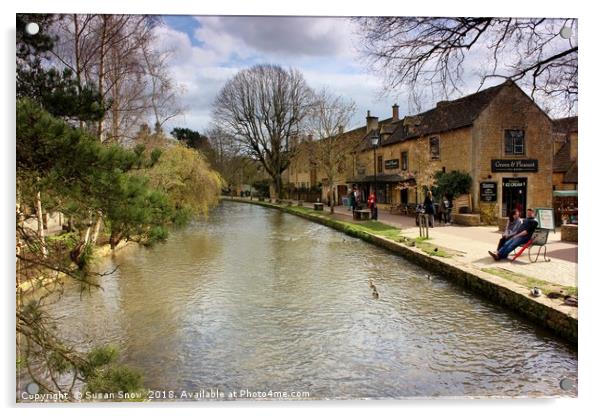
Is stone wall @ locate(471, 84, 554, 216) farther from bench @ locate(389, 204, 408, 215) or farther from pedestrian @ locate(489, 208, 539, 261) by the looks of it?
bench @ locate(389, 204, 408, 215)

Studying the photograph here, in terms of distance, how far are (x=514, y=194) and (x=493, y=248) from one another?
59.7 inches

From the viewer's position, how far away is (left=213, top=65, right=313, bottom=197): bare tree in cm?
642

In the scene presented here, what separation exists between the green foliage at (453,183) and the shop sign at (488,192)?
1348 mm

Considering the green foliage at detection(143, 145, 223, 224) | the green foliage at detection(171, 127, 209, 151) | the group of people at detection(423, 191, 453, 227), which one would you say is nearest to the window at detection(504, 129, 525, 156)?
the group of people at detection(423, 191, 453, 227)

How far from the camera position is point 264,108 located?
32.0 ft

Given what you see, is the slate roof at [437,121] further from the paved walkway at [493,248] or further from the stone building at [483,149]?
the paved walkway at [493,248]

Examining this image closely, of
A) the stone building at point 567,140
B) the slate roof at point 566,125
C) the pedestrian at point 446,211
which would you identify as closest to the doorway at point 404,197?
the pedestrian at point 446,211

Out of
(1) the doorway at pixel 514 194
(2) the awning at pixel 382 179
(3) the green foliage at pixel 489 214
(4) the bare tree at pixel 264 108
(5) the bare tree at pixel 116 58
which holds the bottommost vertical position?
(3) the green foliage at pixel 489 214

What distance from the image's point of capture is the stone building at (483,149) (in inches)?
318

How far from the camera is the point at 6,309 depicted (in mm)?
4344

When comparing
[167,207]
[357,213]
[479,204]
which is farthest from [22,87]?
[357,213]

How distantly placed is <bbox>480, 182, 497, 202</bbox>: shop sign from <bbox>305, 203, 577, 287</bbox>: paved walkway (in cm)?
91

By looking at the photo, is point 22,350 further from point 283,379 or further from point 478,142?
point 478,142

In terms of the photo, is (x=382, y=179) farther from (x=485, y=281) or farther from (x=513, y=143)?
(x=485, y=281)
